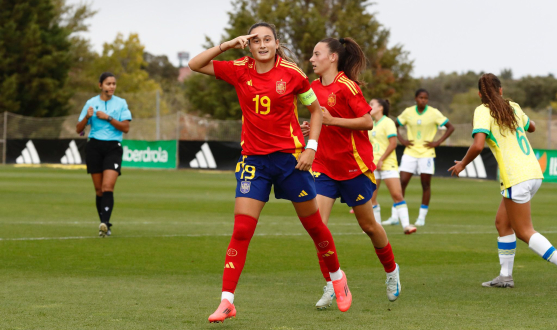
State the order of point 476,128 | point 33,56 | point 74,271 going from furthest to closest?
point 33,56, point 74,271, point 476,128

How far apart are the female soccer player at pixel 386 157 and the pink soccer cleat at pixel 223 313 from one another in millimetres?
6703

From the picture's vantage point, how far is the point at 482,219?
1390 centimetres

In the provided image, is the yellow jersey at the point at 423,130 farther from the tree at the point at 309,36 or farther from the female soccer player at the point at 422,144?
the tree at the point at 309,36

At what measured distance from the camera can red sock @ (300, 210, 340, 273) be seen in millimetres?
5406

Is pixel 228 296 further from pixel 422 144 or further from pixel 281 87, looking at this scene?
pixel 422 144

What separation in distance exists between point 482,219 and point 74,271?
8.88 m

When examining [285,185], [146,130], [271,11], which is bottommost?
[146,130]

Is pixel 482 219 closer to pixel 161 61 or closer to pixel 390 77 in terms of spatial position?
pixel 390 77

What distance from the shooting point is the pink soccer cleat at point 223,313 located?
4.70 metres

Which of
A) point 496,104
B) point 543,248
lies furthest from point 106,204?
point 543,248

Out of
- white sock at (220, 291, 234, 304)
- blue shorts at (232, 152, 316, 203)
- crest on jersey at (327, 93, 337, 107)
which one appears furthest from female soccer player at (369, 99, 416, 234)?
white sock at (220, 291, 234, 304)

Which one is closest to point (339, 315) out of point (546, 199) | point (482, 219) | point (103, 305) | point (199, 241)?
point (103, 305)

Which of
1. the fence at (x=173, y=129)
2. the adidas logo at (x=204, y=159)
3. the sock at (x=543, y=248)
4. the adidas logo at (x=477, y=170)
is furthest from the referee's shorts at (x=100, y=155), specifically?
the fence at (x=173, y=129)

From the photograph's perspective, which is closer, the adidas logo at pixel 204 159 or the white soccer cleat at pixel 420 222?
the white soccer cleat at pixel 420 222
